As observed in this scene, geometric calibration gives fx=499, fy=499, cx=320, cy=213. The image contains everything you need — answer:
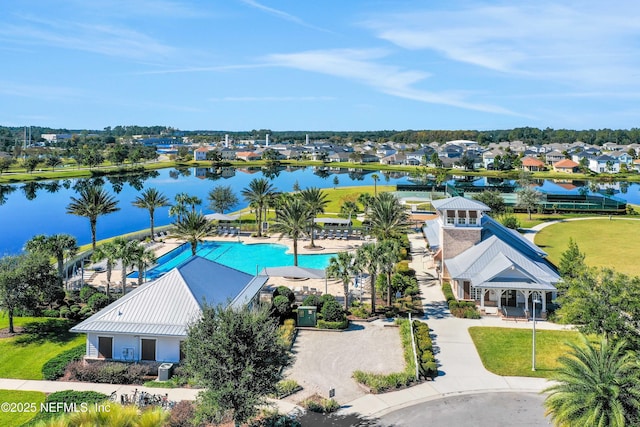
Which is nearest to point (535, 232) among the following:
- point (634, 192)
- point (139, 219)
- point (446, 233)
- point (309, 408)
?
point (446, 233)

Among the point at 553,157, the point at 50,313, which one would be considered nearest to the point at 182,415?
the point at 50,313

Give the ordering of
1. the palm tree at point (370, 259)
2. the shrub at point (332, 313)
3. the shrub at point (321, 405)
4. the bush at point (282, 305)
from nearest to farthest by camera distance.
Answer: the shrub at point (321, 405)
the shrub at point (332, 313)
the bush at point (282, 305)
the palm tree at point (370, 259)

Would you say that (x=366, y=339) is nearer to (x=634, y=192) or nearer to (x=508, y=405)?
(x=508, y=405)

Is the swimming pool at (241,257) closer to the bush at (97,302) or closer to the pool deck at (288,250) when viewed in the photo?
the pool deck at (288,250)

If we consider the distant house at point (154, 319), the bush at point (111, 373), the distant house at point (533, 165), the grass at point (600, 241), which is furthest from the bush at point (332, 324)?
the distant house at point (533, 165)

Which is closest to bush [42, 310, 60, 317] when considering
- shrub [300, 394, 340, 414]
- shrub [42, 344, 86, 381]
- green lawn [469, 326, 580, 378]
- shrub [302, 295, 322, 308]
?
shrub [42, 344, 86, 381]

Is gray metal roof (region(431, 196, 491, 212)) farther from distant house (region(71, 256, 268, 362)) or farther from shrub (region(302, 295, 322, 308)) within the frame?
distant house (region(71, 256, 268, 362))
